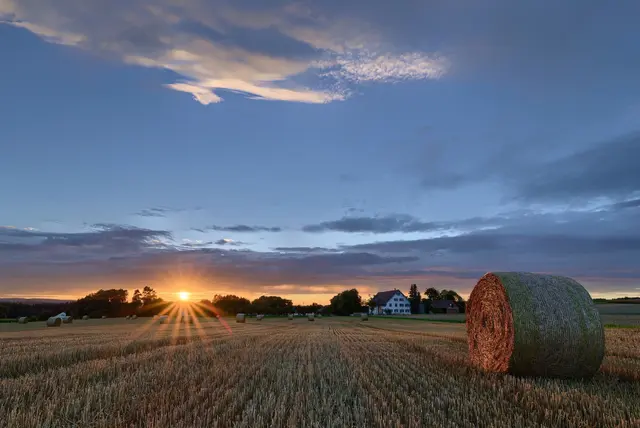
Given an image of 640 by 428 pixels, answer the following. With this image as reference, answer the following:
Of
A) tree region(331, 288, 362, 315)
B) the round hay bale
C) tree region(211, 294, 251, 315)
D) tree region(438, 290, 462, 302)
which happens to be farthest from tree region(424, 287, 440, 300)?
the round hay bale

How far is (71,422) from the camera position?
15.5 feet

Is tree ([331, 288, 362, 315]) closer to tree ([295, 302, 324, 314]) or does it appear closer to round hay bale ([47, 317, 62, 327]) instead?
tree ([295, 302, 324, 314])

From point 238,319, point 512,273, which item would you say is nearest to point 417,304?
point 238,319

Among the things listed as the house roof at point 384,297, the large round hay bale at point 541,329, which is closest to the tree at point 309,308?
the house roof at point 384,297

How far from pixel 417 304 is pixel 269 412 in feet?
402

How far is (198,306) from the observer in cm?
9075

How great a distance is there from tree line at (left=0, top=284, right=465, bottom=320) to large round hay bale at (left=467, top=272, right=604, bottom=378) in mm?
56711

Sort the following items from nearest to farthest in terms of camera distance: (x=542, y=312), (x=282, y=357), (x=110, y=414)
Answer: (x=110, y=414) < (x=542, y=312) < (x=282, y=357)

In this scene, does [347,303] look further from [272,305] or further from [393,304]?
[393,304]

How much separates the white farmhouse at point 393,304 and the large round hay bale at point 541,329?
4386 inches

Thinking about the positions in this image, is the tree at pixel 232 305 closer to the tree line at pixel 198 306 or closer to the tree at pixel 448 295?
the tree line at pixel 198 306

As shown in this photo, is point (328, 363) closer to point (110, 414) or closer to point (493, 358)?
point (493, 358)

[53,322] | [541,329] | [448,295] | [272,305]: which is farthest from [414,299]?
[541,329]

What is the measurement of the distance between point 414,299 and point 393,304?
30.5ft
